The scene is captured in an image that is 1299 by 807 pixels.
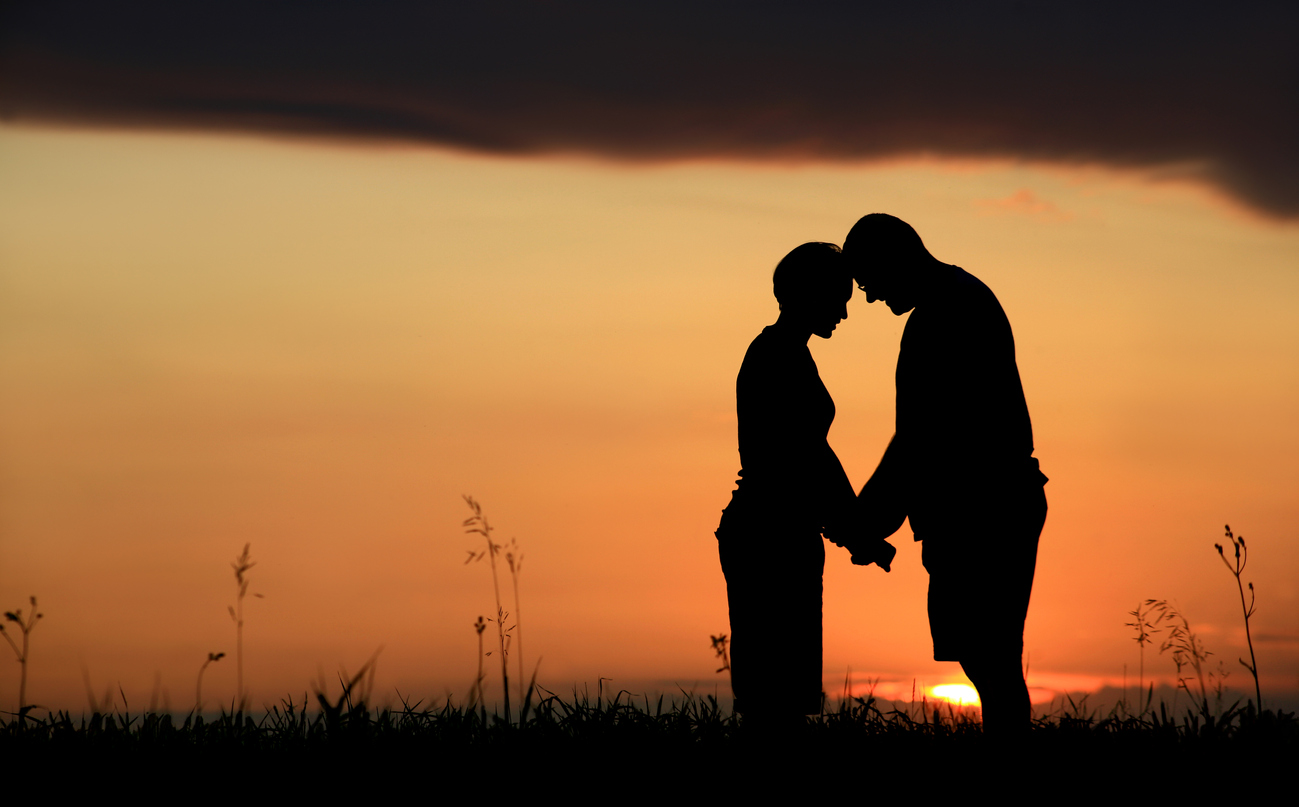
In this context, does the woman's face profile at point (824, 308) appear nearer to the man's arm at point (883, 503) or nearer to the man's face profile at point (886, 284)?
the man's face profile at point (886, 284)

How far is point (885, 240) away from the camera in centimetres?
590

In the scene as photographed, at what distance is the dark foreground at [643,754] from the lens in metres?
5.01

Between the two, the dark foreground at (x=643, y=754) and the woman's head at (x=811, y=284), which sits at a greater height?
the woman's head at (x=811, y=284)

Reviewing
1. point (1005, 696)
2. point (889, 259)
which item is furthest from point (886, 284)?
point (1005, 696)

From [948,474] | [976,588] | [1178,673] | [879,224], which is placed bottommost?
[1178,673]

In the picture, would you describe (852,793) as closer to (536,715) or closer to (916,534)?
(916,534)

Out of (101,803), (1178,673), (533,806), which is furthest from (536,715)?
(1178,673)

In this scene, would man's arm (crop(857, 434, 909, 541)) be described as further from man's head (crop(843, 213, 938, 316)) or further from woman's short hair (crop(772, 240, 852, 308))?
woman's short hair (crop(772, 240, 852, 308))

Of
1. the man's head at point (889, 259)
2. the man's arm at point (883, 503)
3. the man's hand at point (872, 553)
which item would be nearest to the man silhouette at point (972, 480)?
the man's head at point (889, 259)

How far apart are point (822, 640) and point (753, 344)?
143 centimetres

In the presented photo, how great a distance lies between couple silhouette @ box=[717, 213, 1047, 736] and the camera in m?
5.32

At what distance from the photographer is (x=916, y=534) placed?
18.5 feet

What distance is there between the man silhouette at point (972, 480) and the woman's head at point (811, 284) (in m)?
0.39

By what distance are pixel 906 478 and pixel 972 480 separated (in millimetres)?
299
